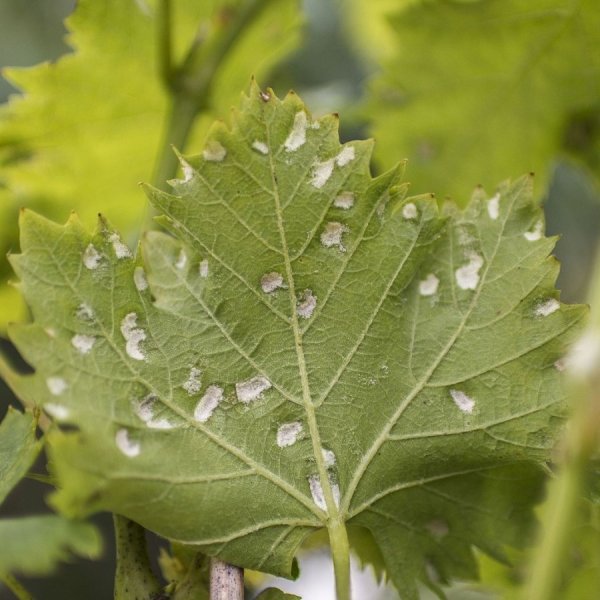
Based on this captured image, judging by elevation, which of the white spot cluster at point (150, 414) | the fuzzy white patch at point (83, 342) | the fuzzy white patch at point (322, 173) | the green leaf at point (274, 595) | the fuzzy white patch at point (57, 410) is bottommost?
the green leaf at point (274, 595)

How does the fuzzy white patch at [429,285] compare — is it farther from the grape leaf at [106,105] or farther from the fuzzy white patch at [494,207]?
the grape leaf at [106,105]

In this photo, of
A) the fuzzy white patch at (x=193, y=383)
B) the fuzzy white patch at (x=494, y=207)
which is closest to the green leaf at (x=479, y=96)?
the fuzzy white patch at (x=494, y=207)

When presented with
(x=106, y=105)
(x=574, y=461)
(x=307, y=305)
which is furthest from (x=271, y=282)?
(x=106, y=105)

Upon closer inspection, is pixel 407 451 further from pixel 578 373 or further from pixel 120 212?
pixel 120 212

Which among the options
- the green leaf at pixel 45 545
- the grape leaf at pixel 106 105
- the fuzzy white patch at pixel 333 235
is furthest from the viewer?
the grape leaf at pixel 106 105

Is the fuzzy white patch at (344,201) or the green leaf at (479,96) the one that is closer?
the fuzzy white patch at (344,201)

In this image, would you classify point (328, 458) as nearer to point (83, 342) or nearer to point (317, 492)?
point (317, 492)

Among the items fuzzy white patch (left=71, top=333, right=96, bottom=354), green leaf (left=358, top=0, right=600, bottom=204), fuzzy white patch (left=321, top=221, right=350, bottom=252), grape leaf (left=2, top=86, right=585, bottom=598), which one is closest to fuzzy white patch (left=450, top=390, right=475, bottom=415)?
grape leaf (left=2, top=86, right=585, bottom=598)
